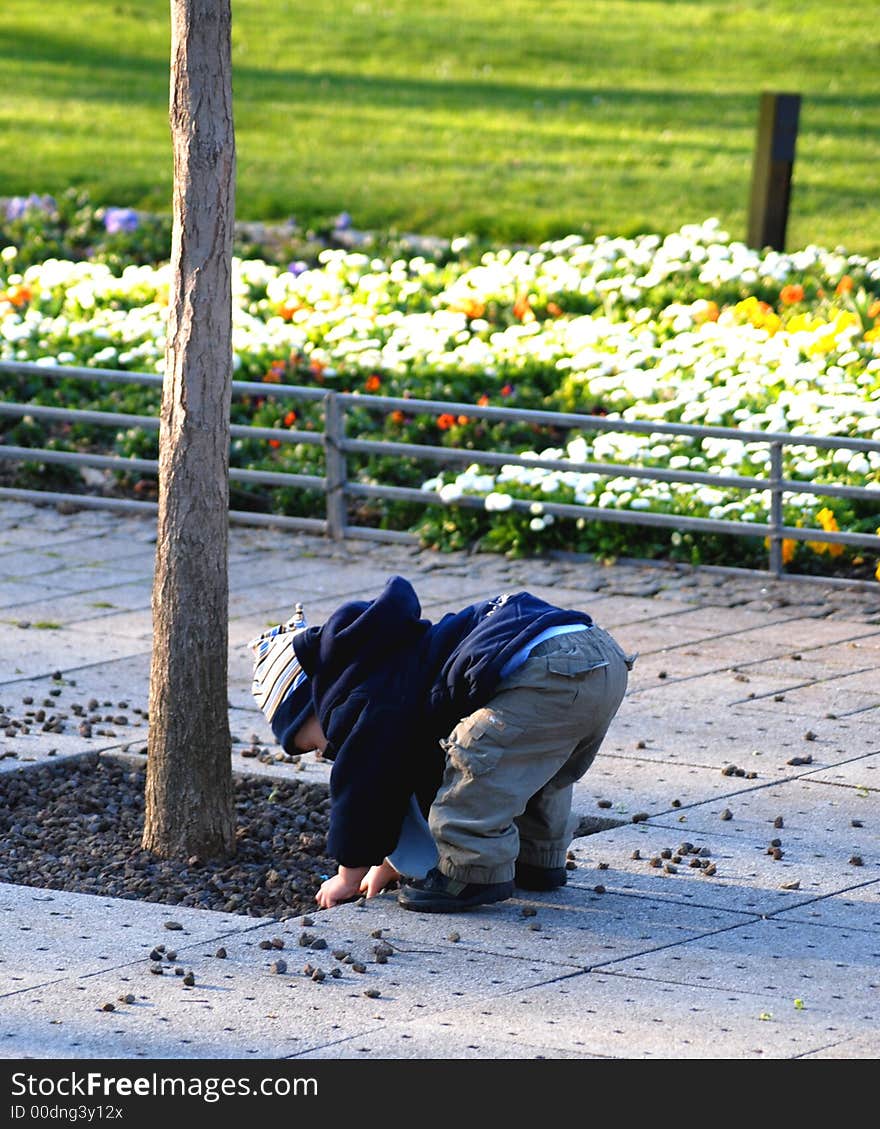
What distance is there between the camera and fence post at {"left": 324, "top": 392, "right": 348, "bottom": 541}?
10117mm

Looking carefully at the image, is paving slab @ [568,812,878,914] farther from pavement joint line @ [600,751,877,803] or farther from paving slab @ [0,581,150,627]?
paving slab @ [0,581,150,627]

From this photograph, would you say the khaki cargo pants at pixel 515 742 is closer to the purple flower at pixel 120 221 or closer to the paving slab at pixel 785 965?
the paving slab at pixel 785 965

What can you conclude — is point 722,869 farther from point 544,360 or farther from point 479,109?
point 479,109

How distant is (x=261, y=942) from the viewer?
5.02 metres

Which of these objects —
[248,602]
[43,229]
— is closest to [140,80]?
[43,229]

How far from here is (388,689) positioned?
5211mm

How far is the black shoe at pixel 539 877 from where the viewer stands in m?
5.44

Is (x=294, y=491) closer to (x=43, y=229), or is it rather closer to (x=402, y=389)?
(x=402, y=389)

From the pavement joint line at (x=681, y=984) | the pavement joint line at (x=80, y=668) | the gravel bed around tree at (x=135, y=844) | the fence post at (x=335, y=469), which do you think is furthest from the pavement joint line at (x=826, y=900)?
the fence post at (x=335, y=469)

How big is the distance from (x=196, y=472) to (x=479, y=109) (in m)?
15.9

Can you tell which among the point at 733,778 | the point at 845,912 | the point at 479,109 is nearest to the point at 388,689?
the point at 845,912

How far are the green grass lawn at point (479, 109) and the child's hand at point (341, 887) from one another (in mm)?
10461

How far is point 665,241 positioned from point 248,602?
608 centimetres

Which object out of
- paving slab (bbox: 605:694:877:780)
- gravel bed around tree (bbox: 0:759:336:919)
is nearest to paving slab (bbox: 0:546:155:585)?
gravel bed around tree (bbox: 0:759:336:919)
